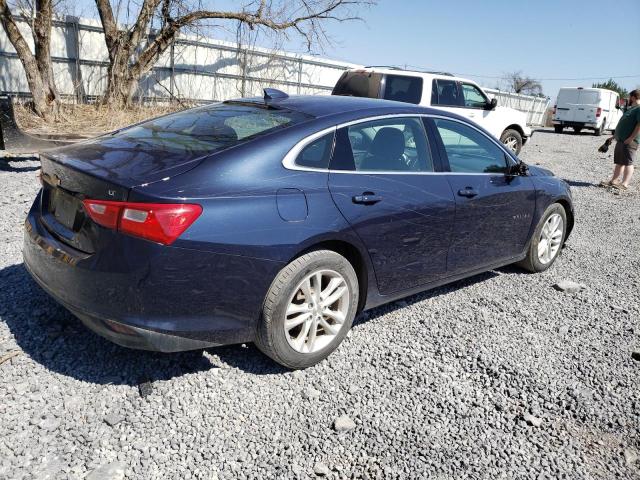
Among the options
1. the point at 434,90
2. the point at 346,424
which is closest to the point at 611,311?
the point at 346,424

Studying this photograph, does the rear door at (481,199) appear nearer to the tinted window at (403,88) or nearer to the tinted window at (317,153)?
the tinted window at (317,153)

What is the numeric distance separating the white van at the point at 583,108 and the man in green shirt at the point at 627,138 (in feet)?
57.9

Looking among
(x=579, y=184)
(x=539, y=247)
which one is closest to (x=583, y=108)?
(x=579, y=184)

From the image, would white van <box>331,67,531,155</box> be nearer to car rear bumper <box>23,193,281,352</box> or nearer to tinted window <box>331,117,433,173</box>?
tinted window <box>331,117,433,173</box>

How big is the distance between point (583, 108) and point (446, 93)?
18985mm

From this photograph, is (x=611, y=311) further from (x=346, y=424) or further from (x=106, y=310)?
(x=106, y=310)

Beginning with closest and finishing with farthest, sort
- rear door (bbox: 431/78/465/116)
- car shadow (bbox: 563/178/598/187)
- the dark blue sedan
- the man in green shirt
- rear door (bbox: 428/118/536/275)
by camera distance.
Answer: the dark blue sedan → rear door (bbox: 428/118/536/275) → the man in green shirt → rear door (bbox: 431/78/465/116) → car shadow (bbox: 563/178/598/187)

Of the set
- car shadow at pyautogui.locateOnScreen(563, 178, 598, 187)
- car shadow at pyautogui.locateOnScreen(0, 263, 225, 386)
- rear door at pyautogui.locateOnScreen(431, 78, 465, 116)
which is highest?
rear door at pyautogui.locateOnScreen(431, 78, 465, 116)

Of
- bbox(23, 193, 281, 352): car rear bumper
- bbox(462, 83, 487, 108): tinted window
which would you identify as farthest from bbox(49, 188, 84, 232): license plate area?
bbox(462, 83, 487, 108): tinted window

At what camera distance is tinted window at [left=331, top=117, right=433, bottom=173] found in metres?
3.24

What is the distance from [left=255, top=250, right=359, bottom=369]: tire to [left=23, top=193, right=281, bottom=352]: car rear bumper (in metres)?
0.08

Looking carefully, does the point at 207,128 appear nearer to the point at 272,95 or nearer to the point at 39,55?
the point at 272,95

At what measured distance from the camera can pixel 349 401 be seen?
287 cm

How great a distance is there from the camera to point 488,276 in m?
4.95
